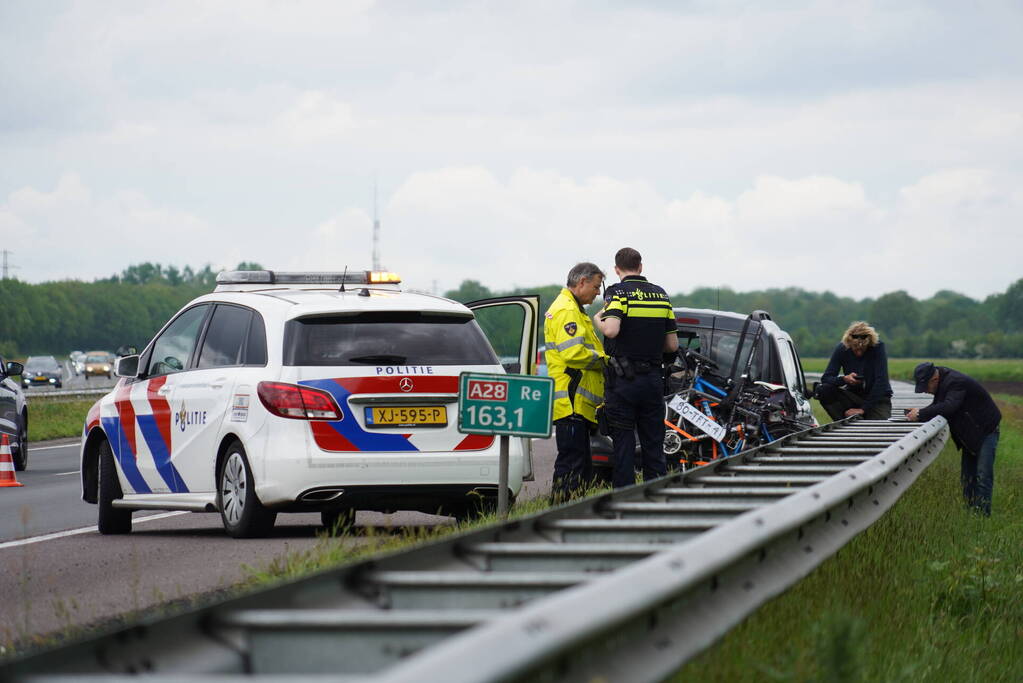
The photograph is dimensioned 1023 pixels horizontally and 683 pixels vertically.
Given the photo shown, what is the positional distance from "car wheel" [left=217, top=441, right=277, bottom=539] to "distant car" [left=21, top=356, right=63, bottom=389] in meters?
57.6

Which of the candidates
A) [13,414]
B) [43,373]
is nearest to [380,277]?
[13,414]

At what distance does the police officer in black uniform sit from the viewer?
421 inches

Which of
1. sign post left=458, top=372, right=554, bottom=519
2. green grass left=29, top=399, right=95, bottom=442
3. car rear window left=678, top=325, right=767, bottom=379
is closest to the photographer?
sign post left=458, top=372, right=554, bottom=519

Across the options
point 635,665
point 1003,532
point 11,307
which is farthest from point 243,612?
point 11,307

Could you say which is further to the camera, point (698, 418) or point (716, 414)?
point (716, 414)

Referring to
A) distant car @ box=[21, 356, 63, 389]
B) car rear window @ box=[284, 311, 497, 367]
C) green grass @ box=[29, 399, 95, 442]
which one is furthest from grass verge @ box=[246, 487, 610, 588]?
distant car @ box=[21, 356, 63, 389]

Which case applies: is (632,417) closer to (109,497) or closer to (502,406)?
(502,406)

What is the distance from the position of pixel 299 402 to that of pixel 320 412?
0.45 ft

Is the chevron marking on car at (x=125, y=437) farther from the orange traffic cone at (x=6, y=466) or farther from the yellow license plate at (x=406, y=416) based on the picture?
the orange traffic cone at (x=6, y=466)

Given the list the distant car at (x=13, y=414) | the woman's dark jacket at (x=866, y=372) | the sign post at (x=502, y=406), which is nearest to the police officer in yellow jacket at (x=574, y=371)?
the sign post at (x=502, y=406)

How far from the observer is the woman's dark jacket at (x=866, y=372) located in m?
13.9

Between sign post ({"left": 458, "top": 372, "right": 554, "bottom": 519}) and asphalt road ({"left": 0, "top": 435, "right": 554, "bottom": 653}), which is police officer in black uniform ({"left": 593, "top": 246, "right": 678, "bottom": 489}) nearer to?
asphalt road ({"left": 0, "top": 435, "right": 554, "bottom": 653})

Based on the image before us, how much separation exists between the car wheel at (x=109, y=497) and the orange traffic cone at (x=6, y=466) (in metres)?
5.55

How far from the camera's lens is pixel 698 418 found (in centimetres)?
A: 1416
